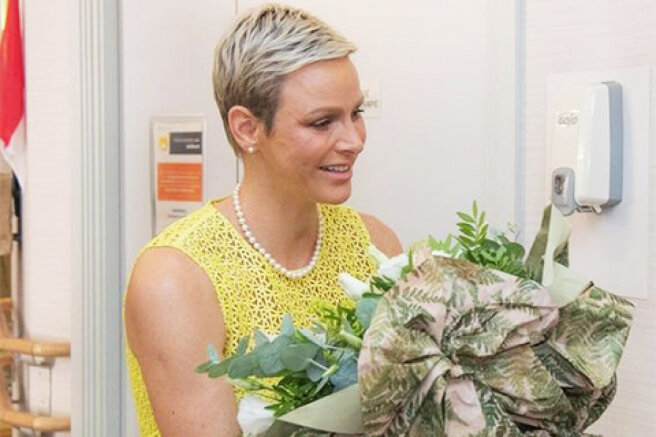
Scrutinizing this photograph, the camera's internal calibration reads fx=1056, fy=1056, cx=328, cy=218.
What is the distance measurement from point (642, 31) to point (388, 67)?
1.91 ft

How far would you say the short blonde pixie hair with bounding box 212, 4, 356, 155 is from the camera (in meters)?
1.47

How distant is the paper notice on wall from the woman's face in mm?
1065

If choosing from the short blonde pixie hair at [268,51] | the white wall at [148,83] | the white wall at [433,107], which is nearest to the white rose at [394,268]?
the short blonde pixie hair at [268,51]

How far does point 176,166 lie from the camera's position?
8.54 ft

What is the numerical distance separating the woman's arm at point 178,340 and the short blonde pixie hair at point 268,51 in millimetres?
253

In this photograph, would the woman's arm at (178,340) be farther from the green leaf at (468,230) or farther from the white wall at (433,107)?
the white wall at (433,107)

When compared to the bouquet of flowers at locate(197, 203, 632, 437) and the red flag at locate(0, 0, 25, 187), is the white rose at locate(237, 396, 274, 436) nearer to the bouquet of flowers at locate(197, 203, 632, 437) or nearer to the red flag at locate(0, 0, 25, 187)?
the bouquet of flowers at locate(197, 203, 632, 437)

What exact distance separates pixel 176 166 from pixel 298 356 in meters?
1.65

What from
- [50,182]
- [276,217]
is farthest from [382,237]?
[50,182]

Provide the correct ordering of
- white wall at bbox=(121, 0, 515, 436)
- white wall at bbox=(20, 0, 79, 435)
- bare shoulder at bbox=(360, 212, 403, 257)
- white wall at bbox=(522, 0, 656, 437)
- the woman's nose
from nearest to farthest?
1. the woman's nose
2. white wall at bbox=(522, 0, 656, 437)
3. bare shoulder at bbox=(360, 212, 403, 257)
4. white wall at bbox=(121, 0, 515, 436)
5. white wall at bbox=(20, 0, 79, 435)

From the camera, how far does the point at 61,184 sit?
9.29ft

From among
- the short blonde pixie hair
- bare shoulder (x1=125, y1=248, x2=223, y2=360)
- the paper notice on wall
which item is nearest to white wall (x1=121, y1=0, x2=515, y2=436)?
the paper notice on wall

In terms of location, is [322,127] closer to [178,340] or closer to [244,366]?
→ [178,340]

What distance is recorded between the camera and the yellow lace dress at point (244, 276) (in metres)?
1.48
